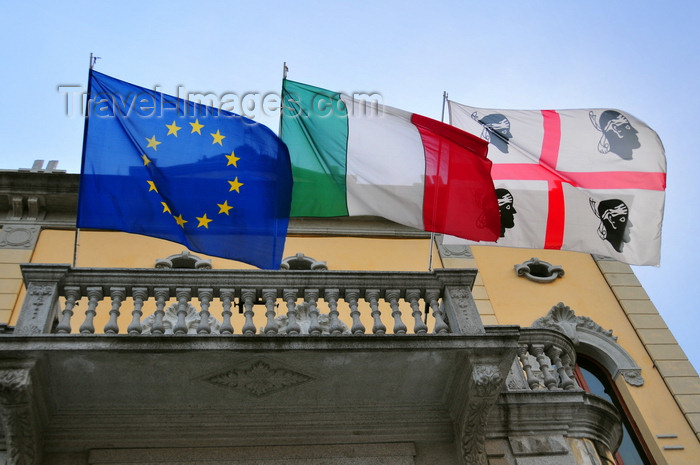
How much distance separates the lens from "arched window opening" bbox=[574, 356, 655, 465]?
A: 1202cm

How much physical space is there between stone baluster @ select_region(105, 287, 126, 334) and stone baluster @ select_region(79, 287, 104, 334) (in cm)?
14

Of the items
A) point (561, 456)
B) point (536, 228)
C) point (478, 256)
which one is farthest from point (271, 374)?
point (478, 256)

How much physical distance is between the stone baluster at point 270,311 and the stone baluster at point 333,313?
0.62 m

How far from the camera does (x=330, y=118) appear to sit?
11820mm

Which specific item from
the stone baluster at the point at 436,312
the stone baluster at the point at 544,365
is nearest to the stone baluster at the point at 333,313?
the stone baluster at the point at 436,312

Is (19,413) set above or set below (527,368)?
below

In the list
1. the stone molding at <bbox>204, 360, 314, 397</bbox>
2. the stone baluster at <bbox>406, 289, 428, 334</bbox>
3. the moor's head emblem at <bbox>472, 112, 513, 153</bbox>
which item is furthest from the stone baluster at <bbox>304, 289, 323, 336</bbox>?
the moor's head emblem at <bbox>472, 112, 513, 153</bbox>

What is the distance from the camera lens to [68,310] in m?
9.06

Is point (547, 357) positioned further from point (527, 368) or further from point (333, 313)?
point (333, 313)

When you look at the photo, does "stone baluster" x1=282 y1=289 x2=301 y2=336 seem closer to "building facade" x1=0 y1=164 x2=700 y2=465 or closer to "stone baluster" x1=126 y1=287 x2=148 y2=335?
"building facade" x1=0 y1=164 x2=700 y2=465

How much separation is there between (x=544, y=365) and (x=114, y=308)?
518cm

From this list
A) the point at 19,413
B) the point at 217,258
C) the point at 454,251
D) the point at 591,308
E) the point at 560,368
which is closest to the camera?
the point at 19,413

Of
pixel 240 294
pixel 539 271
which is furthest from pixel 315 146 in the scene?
pixel 539 271

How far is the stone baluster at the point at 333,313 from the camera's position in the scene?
9289 millimetres
